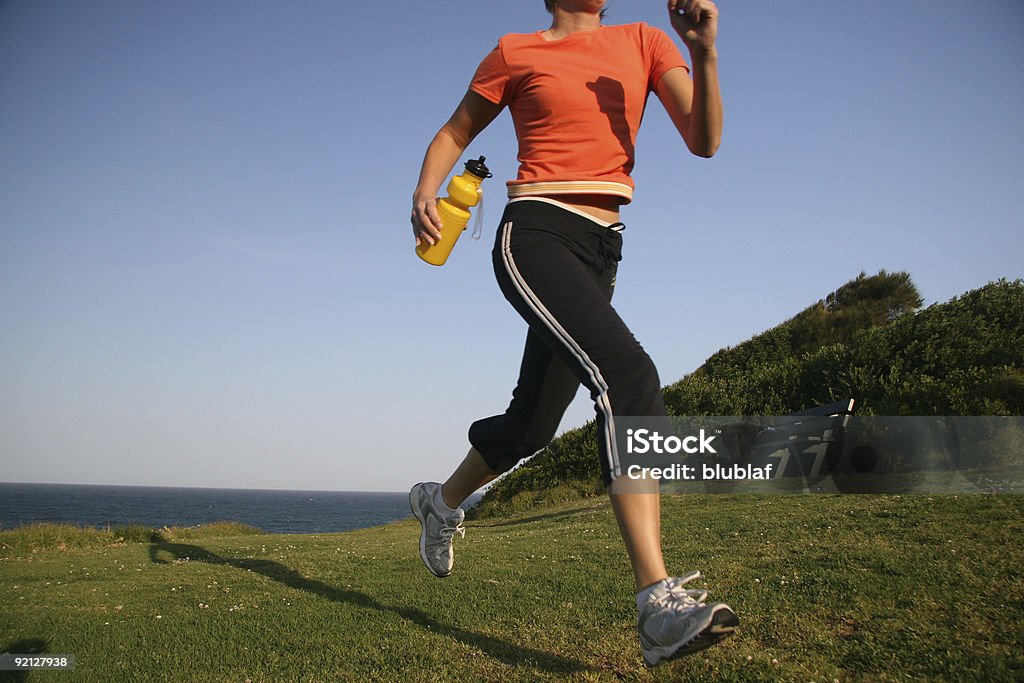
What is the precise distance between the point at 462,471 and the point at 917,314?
54.4 ft

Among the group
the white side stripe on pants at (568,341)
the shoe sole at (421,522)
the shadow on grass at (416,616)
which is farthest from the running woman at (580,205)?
the shadow on grass at (416,616)

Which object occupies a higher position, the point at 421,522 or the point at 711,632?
the point at 421,522

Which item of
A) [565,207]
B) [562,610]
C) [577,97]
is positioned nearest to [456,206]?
[565,207]

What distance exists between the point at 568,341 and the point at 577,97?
106 cm

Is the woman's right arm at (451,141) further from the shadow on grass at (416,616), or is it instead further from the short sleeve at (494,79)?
the shadow on grass at (416,616)

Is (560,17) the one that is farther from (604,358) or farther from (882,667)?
(882,667)

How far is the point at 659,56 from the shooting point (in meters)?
3.01

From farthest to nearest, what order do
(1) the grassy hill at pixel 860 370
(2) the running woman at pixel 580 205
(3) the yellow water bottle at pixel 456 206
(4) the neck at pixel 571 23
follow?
1. (1) the grassy hill at pixel 860 370
2. (4) the neck at pixel 571 23
3. (3) the yellow water bottle at pixel 456 206
4. (2) the running woman at pixel 580 205

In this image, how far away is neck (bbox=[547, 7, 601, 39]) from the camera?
309cm

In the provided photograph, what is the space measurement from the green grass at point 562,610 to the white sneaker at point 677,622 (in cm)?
99

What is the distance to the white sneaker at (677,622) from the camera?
1.94 metres

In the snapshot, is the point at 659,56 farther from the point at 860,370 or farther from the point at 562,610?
the point at 860,370

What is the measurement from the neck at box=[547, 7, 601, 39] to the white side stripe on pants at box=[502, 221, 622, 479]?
960 mm

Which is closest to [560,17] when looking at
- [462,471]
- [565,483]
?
[462,471]
